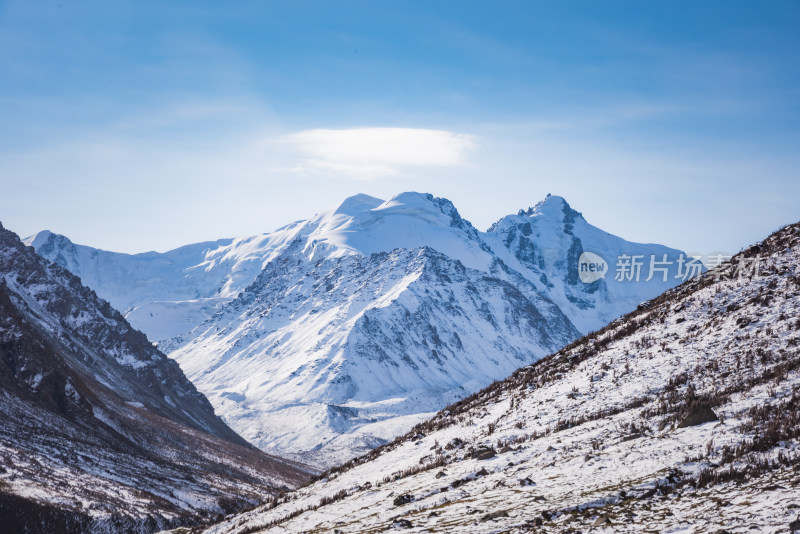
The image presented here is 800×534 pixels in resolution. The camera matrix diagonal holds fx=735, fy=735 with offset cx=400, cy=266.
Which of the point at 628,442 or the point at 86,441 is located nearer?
the point at 628,442

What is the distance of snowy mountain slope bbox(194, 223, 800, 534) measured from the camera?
17.9 meters

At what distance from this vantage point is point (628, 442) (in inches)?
918

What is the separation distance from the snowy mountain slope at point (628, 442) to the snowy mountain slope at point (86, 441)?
26.1 m

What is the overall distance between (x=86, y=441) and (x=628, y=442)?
246 ft

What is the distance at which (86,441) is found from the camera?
83.1 m

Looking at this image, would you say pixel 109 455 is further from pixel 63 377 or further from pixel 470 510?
pixel 470 510

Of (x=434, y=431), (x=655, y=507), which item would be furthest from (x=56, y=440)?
(x=655, y=507)

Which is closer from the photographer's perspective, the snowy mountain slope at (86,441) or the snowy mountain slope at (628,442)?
the snowy mountain slope at (628,442)

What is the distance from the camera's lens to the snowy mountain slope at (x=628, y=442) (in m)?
17.9

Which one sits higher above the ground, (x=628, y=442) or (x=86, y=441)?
(x=628, y=442)

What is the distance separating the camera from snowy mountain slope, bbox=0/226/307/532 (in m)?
53.5

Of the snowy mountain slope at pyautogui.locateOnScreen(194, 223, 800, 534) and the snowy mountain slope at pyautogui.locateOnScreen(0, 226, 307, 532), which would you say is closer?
the snowy mountain slope at pyautogui.locateOnScreen(194, 223, 800, 534)

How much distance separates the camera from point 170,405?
174 meters

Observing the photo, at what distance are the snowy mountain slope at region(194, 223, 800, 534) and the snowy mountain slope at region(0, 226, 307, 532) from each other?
26134 mm
